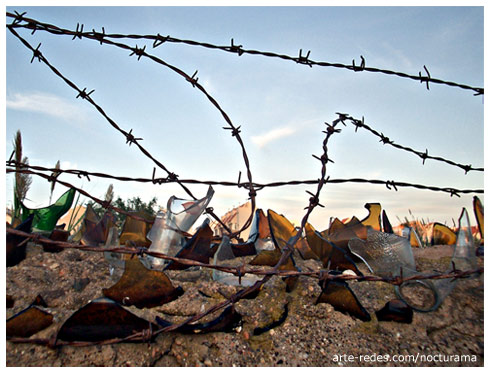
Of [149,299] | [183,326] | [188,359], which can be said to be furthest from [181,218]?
[188,359]

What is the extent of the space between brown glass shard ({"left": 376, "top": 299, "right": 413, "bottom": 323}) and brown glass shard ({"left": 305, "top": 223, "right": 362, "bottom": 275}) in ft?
0.77

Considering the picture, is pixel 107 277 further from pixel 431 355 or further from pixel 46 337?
pixel 431 355

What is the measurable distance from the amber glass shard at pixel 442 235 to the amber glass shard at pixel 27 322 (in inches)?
83.2

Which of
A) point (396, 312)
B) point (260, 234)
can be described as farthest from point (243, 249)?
point (396, 312)

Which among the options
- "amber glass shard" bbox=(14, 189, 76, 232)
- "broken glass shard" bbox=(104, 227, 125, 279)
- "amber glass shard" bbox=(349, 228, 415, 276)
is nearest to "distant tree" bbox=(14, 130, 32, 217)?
"amber glass shard" bbox=(14, 189, 76, 232)

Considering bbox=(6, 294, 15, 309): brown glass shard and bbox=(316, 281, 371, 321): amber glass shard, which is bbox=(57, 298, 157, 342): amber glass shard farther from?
bbox=(316, 281, 371, 321): amber glass shard

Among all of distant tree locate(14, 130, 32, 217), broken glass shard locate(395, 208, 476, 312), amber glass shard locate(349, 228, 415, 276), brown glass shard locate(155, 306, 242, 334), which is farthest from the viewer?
distant tree locate(14, 130, 32, 217)

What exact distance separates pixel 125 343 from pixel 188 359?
224 millimetres

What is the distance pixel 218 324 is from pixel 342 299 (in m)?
0.52

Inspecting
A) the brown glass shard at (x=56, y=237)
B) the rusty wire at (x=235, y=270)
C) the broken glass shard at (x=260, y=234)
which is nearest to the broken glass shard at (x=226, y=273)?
the broken glass shard at (x=260, y=234)

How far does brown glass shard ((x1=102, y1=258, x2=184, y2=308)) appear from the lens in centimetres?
141

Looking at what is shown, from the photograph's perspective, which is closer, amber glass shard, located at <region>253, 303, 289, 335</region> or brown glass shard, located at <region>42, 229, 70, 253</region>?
amber glass shard, located at <region>253, 303, 289, 335</region>
